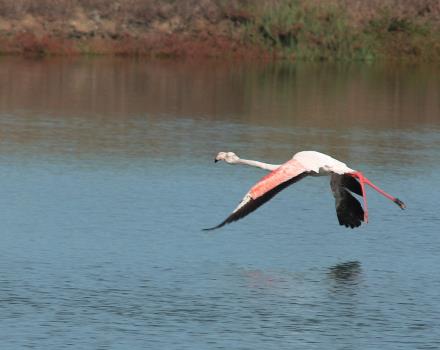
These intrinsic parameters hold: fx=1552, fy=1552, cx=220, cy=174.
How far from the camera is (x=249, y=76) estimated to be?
3581 centimetres

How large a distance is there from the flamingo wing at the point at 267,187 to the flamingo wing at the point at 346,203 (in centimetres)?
101

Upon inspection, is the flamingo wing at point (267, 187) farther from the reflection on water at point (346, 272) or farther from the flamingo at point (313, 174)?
the reflection on water at point (346, 272)

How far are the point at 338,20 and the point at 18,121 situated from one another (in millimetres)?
18338

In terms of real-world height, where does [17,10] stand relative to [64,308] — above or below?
below

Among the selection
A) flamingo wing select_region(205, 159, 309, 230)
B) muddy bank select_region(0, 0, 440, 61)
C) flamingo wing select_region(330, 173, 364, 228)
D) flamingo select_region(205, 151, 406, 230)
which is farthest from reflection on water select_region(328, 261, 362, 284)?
muddy bank select_region(0, 0, 440, 61)

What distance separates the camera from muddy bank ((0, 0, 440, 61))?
40.4 meters

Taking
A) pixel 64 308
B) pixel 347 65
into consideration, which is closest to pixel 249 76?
pixel 347 65

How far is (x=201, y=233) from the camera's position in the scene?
1547 cm

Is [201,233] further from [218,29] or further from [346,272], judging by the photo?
[218,29]

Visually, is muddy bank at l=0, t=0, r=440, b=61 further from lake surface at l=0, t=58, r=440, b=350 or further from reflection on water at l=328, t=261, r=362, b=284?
reflection on water at l=328, t=261, r=362, b=284

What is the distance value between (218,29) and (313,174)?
28.4m

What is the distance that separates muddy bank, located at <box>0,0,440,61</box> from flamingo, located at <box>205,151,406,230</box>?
25.2 m

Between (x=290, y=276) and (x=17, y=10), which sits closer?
(x=290, y=276)

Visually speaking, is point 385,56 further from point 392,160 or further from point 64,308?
point 64,308
